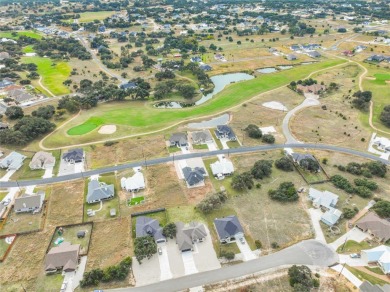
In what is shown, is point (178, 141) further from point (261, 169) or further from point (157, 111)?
point (157, 111)

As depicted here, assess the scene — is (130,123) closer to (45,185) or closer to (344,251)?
(45,185)

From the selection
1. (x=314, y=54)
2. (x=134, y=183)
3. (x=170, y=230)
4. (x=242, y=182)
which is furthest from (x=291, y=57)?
(x=170, y=230)

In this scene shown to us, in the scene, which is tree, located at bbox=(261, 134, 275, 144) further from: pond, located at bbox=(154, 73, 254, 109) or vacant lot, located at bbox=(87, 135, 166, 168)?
pond, located at bbox=(154, 73, 254, 109)

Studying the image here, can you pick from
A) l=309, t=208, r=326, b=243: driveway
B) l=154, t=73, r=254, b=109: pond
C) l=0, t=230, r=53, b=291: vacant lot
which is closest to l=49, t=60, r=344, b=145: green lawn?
l=154, t=73, r=254, b=109: pond

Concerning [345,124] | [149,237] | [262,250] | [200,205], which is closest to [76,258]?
[149,237]

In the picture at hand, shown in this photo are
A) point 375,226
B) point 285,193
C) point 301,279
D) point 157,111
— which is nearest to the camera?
point 301,279

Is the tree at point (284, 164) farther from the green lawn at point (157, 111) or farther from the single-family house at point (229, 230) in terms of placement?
the green lawn at point (157, 111)

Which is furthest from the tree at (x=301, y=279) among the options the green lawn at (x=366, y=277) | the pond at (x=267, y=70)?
the pond at (x=267, y=70)
